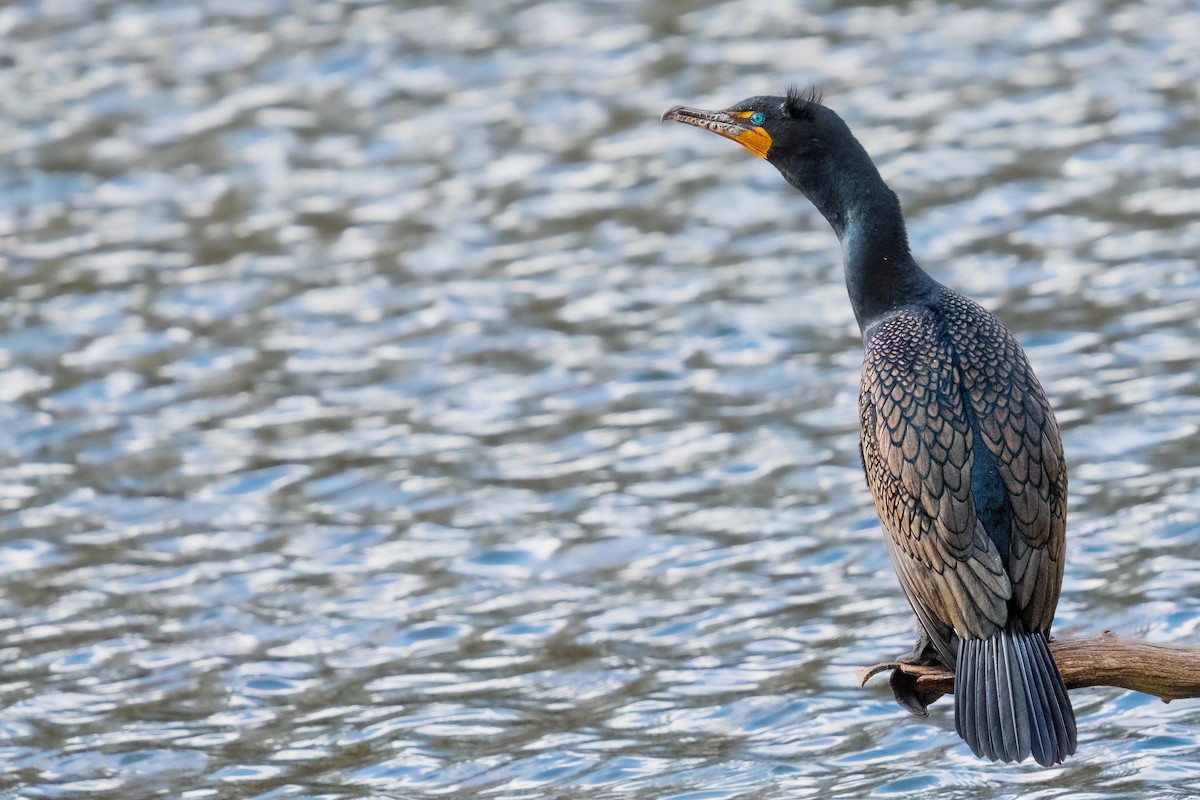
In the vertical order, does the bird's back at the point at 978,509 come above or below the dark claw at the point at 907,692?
above

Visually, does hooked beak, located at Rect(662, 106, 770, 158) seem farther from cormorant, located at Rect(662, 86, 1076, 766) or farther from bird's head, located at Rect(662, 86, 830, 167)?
cormorant, located at Rect(662, 86, 1076, 766)

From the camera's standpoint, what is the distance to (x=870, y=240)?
6.32m

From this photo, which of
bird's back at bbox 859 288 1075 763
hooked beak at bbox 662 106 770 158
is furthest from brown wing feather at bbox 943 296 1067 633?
hooked beak at bbox 662 106 770 158

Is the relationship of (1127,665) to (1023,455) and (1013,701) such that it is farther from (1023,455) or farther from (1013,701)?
(1023,455)

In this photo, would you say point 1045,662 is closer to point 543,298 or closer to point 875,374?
point 875,374

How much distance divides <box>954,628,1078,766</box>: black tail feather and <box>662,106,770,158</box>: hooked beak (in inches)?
77.4

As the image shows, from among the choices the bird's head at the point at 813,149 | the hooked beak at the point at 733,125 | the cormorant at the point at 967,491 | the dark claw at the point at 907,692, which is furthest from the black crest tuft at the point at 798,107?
the dark claw at the point at 907,692

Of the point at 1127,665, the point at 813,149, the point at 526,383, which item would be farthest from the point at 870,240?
the point at 526,383

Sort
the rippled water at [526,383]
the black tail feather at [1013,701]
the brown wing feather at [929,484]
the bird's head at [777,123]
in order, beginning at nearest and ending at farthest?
1. the black tail feather at [1013,701]
2. the brown wing feather at [929,484]
3. the bird's head at [777,123]
4. the rippled water at [526,383]

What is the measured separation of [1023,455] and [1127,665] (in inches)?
26.6

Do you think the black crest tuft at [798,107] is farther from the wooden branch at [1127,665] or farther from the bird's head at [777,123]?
the wooden branch at [1127,665]

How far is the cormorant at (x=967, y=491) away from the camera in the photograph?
530 cm

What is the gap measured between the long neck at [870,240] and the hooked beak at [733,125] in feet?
0.82

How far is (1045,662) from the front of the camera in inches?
211
